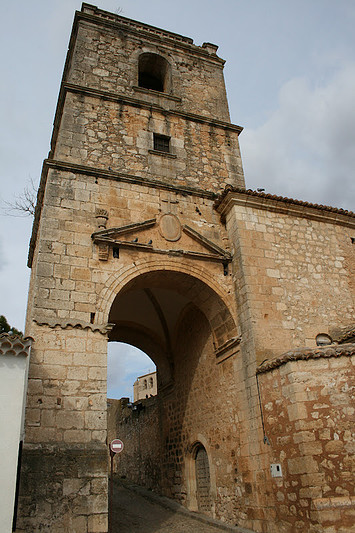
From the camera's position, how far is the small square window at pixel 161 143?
380 inches

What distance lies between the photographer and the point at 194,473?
9211 millimetres

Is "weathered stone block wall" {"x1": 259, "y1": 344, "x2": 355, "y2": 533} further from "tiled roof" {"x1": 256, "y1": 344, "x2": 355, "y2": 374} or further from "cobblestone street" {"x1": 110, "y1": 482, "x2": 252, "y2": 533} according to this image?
"cobblestone street" {"x1": 110, "y1": 482, "x2": 252, "y2": 533}

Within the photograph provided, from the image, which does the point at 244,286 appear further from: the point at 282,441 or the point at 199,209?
the point at 282,441

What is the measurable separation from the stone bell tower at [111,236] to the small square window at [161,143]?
0.03m

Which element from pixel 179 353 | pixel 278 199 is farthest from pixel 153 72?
pixel 179 353

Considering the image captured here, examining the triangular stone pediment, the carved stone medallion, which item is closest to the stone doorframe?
the triangular stone pediment

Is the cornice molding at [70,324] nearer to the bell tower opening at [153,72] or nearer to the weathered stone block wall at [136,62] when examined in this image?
the weathered stone block wall at [136,62]

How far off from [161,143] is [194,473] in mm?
7593

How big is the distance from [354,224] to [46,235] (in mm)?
6839

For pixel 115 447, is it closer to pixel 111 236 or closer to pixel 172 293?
pixel 172 293

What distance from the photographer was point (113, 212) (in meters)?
7.98

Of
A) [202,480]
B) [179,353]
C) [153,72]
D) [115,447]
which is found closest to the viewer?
[115,447]

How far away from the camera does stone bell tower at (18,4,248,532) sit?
228 inches

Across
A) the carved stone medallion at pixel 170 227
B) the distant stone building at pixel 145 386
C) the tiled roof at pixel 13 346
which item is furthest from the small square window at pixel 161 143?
the distant stone building at pixel 145 386
